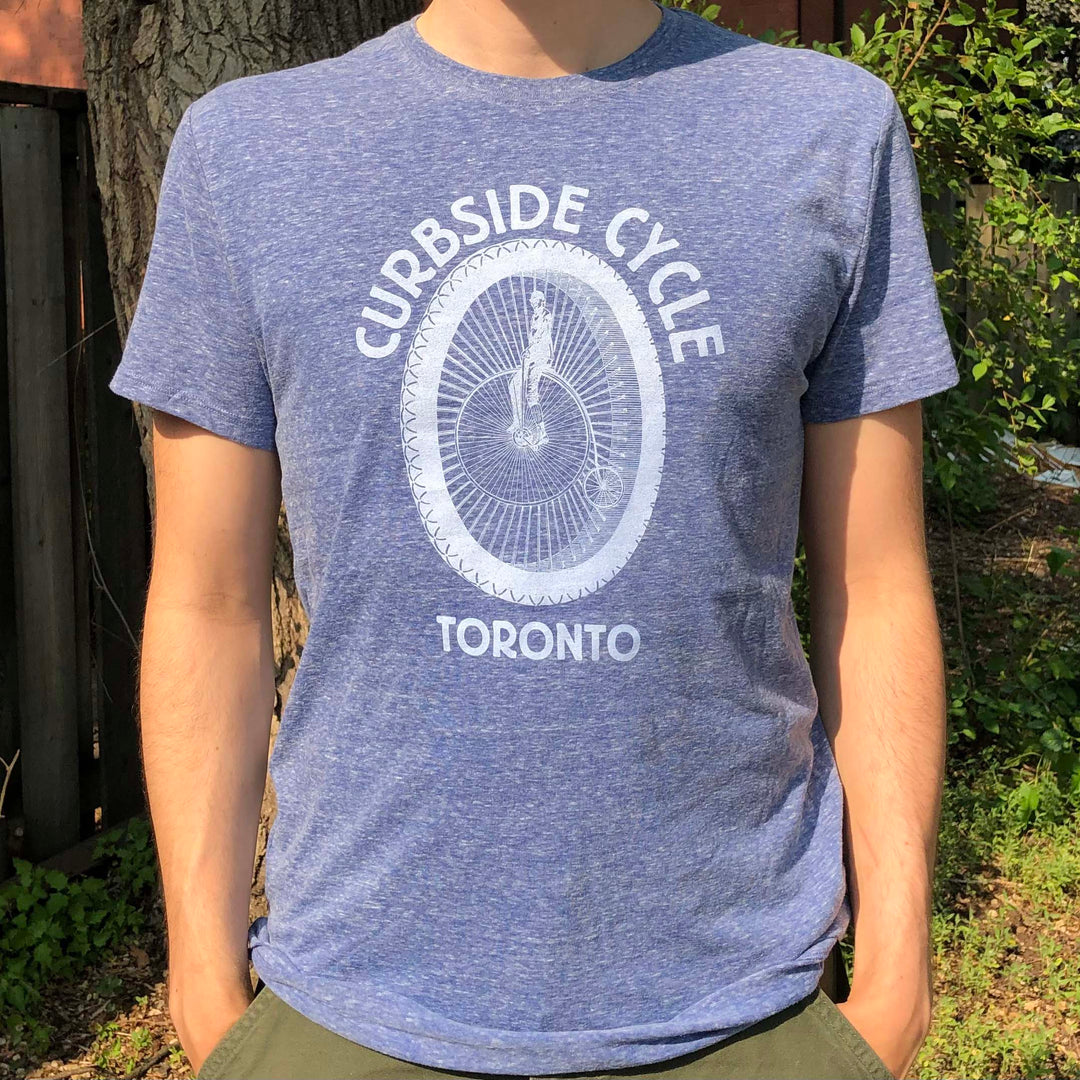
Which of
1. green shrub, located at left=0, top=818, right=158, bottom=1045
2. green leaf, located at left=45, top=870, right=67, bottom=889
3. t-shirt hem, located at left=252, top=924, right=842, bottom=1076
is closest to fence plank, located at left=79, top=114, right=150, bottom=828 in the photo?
green shrub, located at left=0, top=818, right=158, bottom=1045

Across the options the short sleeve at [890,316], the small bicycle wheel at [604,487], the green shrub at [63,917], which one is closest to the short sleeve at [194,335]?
the small bicycle wheel at [604,487]

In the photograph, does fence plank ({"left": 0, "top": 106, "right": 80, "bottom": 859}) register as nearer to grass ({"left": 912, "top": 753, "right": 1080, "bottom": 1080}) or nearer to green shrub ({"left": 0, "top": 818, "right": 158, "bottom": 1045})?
green shrub ({"left": 0, "top": 818, "right": 158, "bottom": 1045})

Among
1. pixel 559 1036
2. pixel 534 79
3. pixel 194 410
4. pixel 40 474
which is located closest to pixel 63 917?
pixel 40 474

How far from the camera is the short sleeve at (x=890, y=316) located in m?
1.35

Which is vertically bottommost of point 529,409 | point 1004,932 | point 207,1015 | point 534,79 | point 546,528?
point 1004,932

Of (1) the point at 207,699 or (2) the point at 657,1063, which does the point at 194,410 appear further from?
(2) the point at 657,1063

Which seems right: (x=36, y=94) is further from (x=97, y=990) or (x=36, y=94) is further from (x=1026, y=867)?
(x=1026, y=867)

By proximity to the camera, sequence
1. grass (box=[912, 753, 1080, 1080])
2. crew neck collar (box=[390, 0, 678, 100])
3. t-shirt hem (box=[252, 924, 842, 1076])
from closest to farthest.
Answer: t-shirt hem (box=[252, 924, 842, 1076]) → crew neck collar (box=[390, 0, 678, 100]) → grass (box=[912, 753, 1080, 1080])

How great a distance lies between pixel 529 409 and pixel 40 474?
8.48 ft

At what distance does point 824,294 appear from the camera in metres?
1.30

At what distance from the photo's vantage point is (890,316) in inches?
53.4

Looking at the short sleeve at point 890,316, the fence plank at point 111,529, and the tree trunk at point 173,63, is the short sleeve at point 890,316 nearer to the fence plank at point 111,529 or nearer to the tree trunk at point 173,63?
the tree trunk at point 173,63

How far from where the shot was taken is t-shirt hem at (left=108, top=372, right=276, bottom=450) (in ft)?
4.47

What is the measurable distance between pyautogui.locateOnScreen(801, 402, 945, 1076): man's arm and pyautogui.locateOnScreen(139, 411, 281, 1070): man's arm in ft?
2.09
